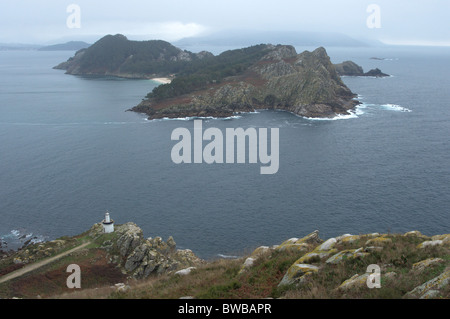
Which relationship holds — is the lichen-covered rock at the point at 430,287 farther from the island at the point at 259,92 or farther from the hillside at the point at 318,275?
the island at the point at 259,92

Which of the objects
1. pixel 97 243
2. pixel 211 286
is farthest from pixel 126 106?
pixel 211 286

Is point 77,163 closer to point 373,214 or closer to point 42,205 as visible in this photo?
point 42,205

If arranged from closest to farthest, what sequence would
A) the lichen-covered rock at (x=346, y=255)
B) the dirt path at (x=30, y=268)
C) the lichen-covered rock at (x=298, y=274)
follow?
the lichen-covered rock at (x=298, y=274) < the lichen-covered rock at (x=346, y=255) < the dirt path at (x=30, y=268)

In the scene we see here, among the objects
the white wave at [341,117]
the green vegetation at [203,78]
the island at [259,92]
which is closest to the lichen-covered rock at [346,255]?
the white wave at [341,117]

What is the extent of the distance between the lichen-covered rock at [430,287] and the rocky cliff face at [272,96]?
99.2 meters

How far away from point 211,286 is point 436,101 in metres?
129

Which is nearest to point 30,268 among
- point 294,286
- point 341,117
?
point 294,286

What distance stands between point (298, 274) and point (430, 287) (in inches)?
211

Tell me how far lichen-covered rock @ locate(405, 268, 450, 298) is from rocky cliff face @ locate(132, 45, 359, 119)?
3907 inches

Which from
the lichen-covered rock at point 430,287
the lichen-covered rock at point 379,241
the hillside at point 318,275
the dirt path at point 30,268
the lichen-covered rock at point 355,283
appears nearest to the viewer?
the lichen-covered rock at point 430,287

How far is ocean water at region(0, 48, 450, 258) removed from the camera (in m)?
44.5

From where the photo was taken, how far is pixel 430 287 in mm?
12117

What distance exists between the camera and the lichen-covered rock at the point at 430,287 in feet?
38.7

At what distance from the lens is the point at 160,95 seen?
4840 inches
